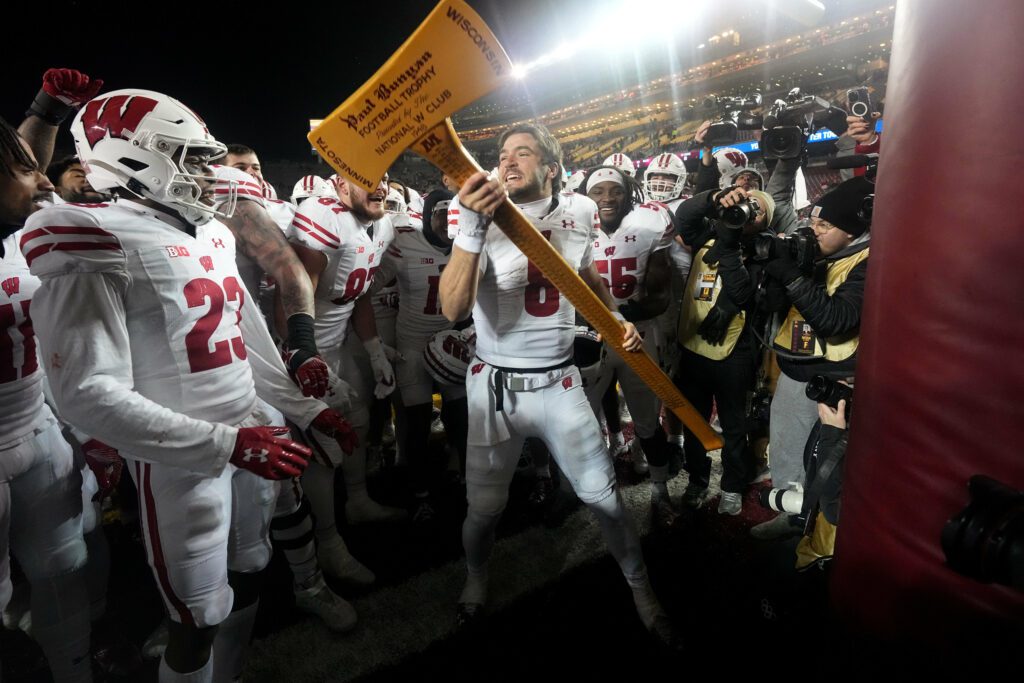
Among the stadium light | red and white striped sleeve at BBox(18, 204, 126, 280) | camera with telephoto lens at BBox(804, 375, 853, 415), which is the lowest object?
camera with telephoto lens at BBox(804, 375, 853, 415)

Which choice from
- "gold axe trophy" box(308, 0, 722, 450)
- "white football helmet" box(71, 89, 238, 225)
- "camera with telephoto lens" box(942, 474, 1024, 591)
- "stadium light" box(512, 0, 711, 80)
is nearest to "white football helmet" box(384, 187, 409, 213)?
"white football helmet" box(71, 89, 238, 225)

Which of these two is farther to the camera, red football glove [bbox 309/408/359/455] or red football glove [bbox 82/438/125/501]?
red football glove [bbox 82/438/125/501]

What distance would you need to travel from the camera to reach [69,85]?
2484 millimetres

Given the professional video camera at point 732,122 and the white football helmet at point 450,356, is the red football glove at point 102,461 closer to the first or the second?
the white football helmet at point 450,356

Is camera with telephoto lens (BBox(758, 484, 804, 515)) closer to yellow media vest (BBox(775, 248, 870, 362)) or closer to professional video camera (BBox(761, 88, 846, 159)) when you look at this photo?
yellow media vest (BBox(775, 248, 870, 362))

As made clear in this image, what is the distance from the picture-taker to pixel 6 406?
6.33 ft

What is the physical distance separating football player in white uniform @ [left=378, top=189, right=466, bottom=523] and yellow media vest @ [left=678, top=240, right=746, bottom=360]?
1.57 metres

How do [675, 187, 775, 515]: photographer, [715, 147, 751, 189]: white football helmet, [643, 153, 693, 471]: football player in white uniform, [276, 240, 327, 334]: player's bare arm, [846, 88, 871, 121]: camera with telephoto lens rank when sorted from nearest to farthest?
[276, 240, 327, 334]: player's bare arm → [675, 187, 775, 515]: photographer → [846, 88, 871, 121]: camera with telephoto lens → [643, 153, 693, 471]: football player in white uniform → [715, 147, 751, 189]: white football helmet

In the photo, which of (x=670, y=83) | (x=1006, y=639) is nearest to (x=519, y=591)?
(x=1006, y=639)

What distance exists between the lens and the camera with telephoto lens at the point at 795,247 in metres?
2.40

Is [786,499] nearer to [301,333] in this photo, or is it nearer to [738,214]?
[738,214]

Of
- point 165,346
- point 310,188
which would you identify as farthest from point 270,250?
point 310,188

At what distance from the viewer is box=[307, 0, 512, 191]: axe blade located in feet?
4.48

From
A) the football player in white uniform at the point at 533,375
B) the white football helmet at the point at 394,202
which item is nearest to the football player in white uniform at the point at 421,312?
the white football helmet at the point at 394,202
